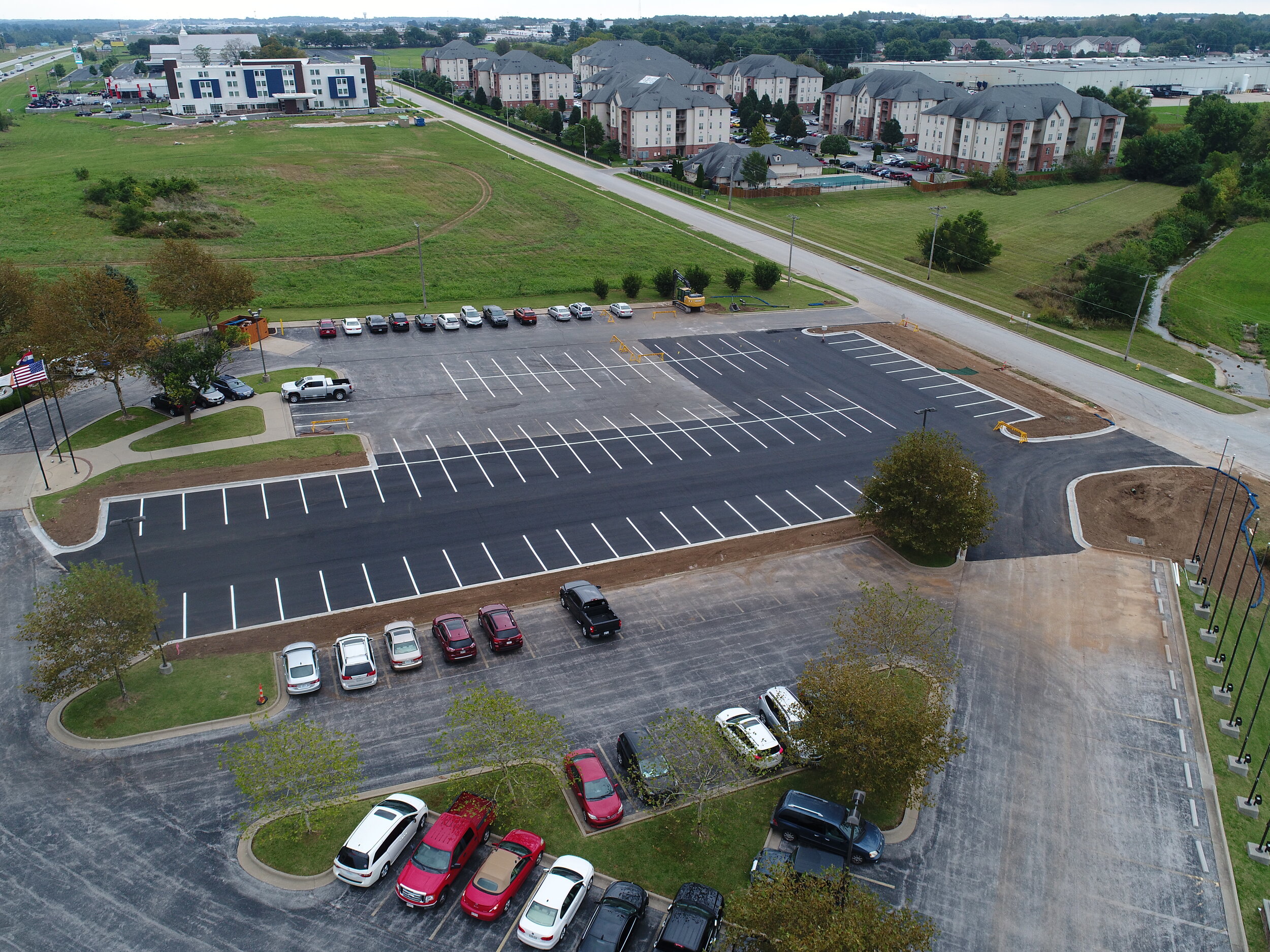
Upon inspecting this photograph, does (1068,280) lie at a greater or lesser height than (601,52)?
lesser

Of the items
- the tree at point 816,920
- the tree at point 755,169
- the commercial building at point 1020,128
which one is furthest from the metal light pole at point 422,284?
the commercial building at point 1020,128

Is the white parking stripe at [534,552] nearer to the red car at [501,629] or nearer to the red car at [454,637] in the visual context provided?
the red car at [501,629]

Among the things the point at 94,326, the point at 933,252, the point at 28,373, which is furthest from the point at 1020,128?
the point at 28,373

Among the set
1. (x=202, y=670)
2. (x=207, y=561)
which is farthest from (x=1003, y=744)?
(x=207, y=561)

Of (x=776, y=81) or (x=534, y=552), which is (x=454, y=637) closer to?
(x=534, y=552)

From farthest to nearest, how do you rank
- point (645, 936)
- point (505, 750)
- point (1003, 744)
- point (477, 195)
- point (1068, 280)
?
point (477, 195) → point (1068, 280) → point (1003, 744) → point (505, 750) → point (645, 936)

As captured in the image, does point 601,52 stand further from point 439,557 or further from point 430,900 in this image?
point 430,900

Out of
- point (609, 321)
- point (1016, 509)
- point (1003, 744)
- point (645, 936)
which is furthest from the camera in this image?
point (609, 321)
